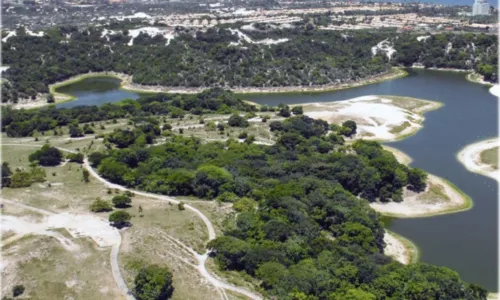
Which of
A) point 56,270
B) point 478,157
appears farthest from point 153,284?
point 478,157

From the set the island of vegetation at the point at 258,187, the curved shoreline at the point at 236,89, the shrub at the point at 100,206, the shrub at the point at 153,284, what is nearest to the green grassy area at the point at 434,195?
the island of vegetation at the point at 258,187

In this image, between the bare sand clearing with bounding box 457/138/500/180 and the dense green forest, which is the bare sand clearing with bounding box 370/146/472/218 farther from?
the dense green forest

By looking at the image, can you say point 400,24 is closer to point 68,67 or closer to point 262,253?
point 68,67

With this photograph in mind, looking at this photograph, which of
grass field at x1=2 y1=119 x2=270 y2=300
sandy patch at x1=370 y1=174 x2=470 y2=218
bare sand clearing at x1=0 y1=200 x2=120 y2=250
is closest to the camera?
grass field at x1=2 y1=119 x2=270 y2=300

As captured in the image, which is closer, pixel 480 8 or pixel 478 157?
pixel 478 157

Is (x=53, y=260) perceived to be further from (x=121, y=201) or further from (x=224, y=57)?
(x=224, y=57)

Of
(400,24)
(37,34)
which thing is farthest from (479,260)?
(400,24)

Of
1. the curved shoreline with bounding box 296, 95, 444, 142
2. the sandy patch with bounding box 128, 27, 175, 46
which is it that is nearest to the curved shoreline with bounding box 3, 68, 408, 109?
the curved shoreline with bounding box 296, 95, 444, 142
